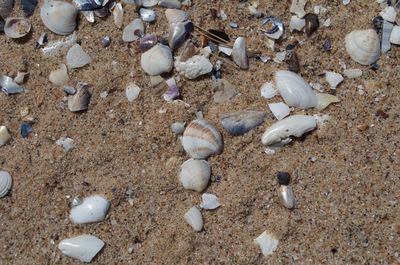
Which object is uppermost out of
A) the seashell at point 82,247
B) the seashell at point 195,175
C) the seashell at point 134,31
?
the seashell at point 134,31

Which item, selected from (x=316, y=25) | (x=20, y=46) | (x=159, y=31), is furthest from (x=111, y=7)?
(x=316, y=25)

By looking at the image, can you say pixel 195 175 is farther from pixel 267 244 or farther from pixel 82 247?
pixel 82 247

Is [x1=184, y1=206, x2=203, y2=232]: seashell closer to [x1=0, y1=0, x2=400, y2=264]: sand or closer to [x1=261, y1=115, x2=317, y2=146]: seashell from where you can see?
[x1=0, y1=0, x2=400, y2=264]: sand

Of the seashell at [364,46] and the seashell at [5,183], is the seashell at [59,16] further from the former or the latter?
the seashell at [364,46]

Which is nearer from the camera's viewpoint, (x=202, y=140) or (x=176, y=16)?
(x=202, y=140)

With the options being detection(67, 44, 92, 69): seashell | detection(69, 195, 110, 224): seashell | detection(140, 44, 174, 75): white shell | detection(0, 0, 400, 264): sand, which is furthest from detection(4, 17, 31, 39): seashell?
detection(69, 195, 110, 224): seashell

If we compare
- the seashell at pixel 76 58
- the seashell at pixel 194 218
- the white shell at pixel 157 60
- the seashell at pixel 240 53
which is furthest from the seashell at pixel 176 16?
the seashell at pixel 194 218

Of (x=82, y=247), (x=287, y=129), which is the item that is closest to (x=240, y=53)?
(x=287, y=129)
